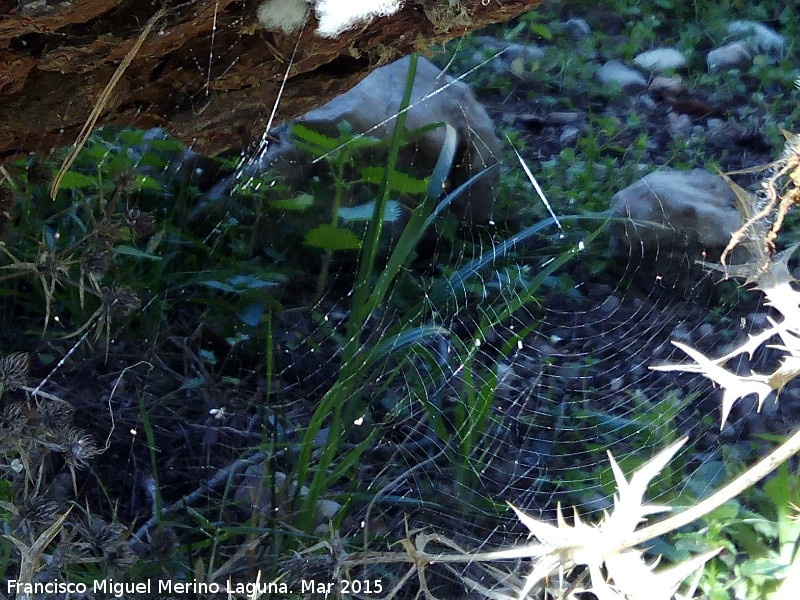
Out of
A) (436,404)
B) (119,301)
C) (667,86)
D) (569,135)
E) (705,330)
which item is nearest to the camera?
(119,301)

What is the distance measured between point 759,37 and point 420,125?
3.59 feet

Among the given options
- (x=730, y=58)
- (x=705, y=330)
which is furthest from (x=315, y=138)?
(x=730, y=58)

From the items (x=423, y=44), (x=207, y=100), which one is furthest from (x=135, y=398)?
(x=423, y=44)

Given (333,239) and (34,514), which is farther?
(333,239)

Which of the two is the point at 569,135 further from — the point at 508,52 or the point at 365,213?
the point at 365,213

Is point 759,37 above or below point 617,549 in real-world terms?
below

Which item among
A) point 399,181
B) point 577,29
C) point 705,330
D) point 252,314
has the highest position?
point 399,181

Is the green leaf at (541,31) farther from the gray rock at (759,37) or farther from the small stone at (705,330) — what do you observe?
the small stone at (705,330)

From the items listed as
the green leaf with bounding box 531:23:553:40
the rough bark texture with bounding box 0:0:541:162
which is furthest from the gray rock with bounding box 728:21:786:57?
the rough bark texture with bounding box 0:0:541:162

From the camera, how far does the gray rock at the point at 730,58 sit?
7.29 feet

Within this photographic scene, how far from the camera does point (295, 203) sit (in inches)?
58.4

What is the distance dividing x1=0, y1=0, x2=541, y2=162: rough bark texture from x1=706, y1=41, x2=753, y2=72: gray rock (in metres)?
1.66

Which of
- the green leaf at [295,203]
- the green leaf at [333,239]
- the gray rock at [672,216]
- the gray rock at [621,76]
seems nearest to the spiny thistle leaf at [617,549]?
the green leaf at [333,239]

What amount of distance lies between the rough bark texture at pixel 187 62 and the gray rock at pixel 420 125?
0.77m
